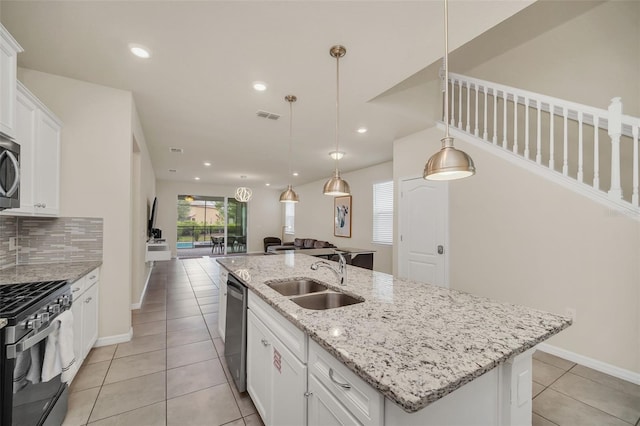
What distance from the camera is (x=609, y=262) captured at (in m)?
2.39

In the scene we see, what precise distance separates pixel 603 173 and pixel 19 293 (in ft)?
17.1

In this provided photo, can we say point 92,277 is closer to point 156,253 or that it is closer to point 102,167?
point 102,167

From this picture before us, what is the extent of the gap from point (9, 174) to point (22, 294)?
32.0 inches

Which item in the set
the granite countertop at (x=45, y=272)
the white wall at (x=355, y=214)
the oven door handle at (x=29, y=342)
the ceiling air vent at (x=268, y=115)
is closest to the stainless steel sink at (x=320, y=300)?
the oven door handle at (x=29, y=342)

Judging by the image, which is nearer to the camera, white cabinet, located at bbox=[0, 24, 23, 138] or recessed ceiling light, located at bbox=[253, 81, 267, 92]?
white cabinet, located at bbox=[0, 24, 23, 138]

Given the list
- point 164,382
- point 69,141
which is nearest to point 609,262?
point 164,382

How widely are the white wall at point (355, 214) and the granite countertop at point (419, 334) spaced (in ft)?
14.8

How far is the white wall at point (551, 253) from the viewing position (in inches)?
91.8

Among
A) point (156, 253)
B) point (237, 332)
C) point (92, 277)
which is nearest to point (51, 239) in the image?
point (92, 277)

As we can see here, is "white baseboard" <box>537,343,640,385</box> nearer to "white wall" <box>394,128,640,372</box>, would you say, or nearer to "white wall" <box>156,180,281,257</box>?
"white wall" <box>394,128,640,372</box>

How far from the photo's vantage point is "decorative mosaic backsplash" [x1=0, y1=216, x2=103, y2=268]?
2436 mm

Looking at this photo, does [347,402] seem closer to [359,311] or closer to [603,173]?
[359,311]

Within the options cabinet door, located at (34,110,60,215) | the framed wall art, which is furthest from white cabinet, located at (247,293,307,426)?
the framed wall art

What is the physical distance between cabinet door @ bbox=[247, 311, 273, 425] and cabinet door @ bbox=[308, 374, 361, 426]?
19.5 inches
